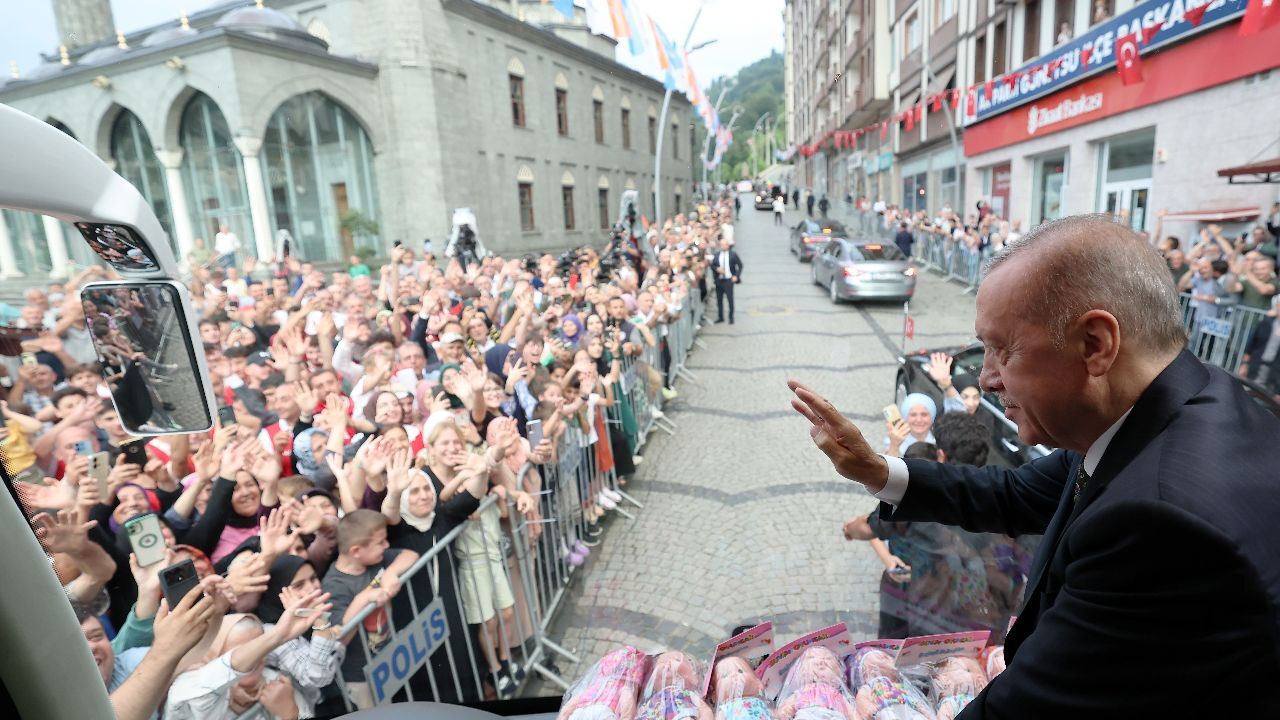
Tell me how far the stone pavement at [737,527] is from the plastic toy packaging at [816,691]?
2.37m

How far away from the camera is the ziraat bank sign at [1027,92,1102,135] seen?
15969 mm

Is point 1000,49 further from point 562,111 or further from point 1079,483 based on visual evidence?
point 1079,483

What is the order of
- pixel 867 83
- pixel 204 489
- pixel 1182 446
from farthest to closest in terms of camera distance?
pixel 867 83, pixel 204 489, pixel 1182 446

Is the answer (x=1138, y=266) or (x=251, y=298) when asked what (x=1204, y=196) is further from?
(x=251, y=298)

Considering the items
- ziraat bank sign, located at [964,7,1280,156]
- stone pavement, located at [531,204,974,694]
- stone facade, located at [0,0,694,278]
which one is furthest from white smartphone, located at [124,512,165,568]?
ziraat bank sign, located at [964,7,1280,156]

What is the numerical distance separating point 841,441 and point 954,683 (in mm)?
918

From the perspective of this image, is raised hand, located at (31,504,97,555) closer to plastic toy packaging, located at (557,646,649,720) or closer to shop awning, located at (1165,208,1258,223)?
plastic toy packaging, located at (557,646,649,720)

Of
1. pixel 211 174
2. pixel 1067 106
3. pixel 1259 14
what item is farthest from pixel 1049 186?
pixel 211 174

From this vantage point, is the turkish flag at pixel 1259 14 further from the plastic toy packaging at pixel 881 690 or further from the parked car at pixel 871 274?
the plastic toy packaging at pixel 881 690

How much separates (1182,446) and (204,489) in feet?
14.6

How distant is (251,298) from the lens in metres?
9.92

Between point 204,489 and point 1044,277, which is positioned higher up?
point 1044,277

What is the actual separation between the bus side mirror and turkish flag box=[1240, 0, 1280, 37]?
1375cm

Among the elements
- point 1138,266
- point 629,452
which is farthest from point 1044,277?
point 629,452
